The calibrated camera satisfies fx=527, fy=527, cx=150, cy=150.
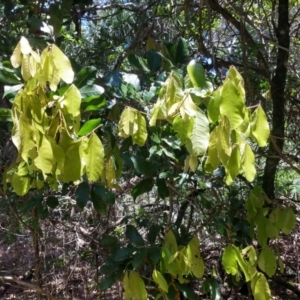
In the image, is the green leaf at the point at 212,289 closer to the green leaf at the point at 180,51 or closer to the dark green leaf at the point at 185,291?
the dark green leaf at the point at 185,291

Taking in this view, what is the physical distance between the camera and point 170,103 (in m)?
1.23

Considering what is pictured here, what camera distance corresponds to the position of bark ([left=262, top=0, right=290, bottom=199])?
2.66 metres

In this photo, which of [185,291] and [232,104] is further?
[185,291]

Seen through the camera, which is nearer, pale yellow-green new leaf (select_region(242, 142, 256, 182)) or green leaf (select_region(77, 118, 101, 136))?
pale yellow-green new leaf (select_region(242, 142, 256, 182))

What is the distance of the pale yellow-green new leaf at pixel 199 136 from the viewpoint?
1.14 m

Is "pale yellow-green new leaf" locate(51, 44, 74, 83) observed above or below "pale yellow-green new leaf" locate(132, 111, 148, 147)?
above

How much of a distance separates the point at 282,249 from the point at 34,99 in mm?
2335

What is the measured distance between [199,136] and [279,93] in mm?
1689

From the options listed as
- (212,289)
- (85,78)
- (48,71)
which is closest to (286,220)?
(212,289)

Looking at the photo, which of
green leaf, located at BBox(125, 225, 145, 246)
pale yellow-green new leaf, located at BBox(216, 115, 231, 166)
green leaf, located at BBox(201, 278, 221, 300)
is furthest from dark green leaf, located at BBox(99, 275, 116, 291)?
pale yellow-green new leaf, located at BBox(216, 115, 231, 166)

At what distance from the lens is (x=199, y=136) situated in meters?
1.15

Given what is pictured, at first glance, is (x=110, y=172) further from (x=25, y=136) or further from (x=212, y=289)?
(x=212, y=289)

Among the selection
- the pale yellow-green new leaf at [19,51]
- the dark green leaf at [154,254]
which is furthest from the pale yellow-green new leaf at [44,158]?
the dark green leaf at [154,254]

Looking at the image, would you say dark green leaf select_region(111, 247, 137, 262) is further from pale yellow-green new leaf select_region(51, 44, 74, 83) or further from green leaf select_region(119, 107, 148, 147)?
pale yellow-green new leaf select_region(51, 44, 74, 83)
